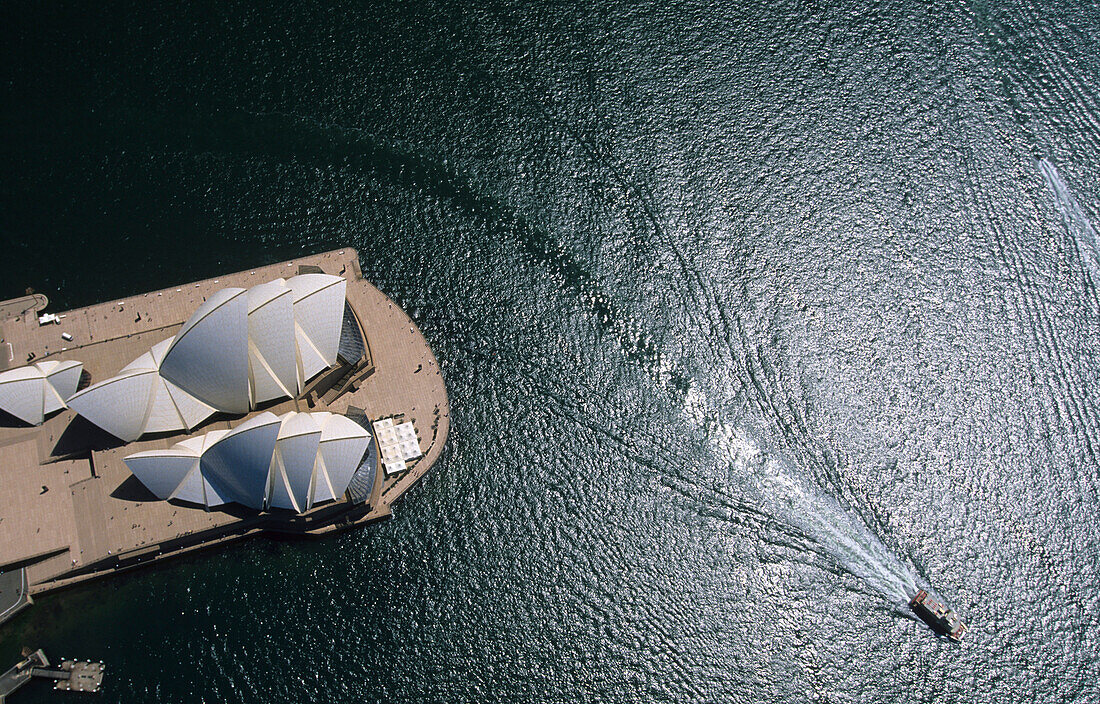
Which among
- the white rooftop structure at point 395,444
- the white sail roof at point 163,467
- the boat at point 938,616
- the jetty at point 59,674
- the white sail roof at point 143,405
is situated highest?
the white sail roof at point 143,405

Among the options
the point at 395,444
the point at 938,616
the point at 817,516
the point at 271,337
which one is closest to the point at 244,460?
the point at 271,337

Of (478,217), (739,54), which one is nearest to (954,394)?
(739,54)

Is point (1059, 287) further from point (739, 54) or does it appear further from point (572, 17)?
point (572, 17)

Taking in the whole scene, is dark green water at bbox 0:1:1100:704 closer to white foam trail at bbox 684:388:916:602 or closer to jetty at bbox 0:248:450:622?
white foam trail at bbox 684:388:916:602

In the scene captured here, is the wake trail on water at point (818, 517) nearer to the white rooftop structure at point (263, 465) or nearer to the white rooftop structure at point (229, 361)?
the white rooftop structure at point (263, 465)

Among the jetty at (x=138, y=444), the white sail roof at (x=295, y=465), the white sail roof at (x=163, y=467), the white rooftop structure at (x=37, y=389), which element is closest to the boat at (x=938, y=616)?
the jetty at (x=138, y=444)

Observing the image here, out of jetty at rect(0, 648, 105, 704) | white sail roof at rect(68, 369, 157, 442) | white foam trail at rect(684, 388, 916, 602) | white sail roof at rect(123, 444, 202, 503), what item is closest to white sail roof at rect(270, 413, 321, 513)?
white sail roof at rect(123, 444, 202, 503)

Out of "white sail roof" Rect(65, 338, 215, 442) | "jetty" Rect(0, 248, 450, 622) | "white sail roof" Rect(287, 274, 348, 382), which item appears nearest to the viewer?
"jetty" Rect(0, 248, 450, 622)
